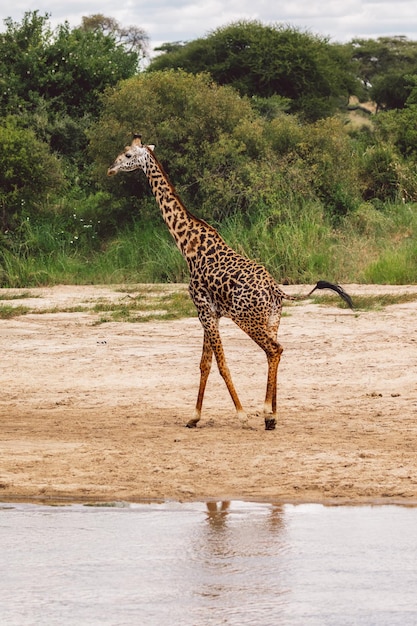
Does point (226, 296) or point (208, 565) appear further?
point (226, 296)

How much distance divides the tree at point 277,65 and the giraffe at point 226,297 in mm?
16917

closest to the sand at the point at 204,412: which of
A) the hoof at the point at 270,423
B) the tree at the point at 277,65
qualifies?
the hoof at the point at 270,423

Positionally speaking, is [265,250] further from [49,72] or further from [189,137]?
[49,72]

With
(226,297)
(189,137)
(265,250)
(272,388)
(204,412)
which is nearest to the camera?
(272,388)

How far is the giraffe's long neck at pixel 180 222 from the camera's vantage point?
9.08 metres

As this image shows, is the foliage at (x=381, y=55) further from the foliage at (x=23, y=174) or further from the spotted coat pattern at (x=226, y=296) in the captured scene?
the spotted coat pattern at (x=226, y=296)

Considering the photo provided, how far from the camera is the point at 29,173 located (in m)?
18.4

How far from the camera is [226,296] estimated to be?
8.65 meters

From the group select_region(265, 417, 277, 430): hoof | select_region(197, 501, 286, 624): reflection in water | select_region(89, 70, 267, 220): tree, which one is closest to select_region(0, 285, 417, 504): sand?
select_region(265, 417, 277, 430): hoof

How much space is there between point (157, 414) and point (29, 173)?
31.7ft

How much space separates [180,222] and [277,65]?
18.1 m

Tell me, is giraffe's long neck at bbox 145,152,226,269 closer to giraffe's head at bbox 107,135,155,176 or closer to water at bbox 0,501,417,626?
giraffe's head at bbox 107,135,155,176

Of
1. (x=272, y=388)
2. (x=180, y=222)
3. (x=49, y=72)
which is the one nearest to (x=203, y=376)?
(x=272, y=388)

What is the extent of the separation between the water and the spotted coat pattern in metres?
1.73
